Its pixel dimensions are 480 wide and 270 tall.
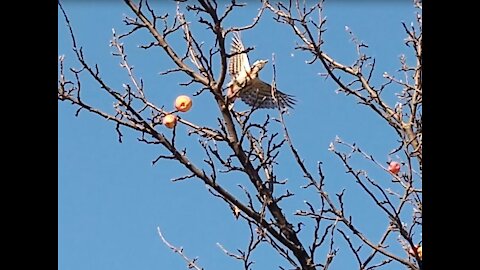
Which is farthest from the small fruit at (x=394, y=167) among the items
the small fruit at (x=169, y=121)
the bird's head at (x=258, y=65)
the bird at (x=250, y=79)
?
the small fruit at (x=169, y=121)

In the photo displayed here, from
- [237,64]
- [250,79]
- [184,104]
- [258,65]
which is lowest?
[184,104]

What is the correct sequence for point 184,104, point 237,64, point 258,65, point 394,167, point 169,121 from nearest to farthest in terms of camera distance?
point 169,121 → point 184,104 → point 394,167 → point 258,65 → point 237,64

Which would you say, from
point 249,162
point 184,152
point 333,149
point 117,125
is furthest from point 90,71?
point 333,149

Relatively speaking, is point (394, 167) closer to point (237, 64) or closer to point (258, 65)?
point (258, 65)


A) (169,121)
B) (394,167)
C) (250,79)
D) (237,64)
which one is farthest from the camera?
(237,64)

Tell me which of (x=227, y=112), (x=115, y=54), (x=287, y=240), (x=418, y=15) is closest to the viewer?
(x=287, y=240)

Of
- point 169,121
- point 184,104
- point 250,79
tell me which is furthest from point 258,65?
point 169,121

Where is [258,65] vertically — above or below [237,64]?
below

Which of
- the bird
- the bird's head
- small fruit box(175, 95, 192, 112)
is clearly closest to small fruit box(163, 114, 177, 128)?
small fruit box(175, 95, 192, 112)

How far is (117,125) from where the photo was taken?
229cm

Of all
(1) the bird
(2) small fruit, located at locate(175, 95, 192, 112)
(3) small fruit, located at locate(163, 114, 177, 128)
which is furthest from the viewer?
(1) the bird

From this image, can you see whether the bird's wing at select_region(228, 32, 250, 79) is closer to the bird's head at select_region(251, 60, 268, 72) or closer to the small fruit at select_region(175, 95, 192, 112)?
the bird's head at select_region(251, 60, 268, 72)
